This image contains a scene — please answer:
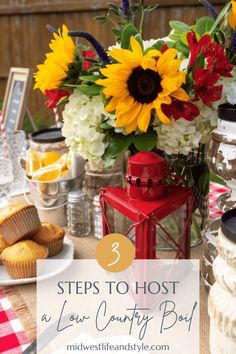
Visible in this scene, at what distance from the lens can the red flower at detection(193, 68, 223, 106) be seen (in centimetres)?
77

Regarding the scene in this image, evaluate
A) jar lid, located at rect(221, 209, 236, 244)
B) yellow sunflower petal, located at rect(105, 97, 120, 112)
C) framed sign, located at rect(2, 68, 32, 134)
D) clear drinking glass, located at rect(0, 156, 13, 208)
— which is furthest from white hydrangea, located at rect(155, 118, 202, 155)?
framed sign, located at rect(2, 68, 32, 134)

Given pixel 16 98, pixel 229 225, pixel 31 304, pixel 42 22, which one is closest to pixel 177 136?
pixel 229 225

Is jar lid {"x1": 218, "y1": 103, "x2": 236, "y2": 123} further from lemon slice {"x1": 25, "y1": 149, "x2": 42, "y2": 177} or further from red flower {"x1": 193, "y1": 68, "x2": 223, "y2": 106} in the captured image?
lemon slice {"x1": 25, "y1": 149, "x2": 42, "y2": 177}

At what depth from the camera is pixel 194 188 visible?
1046 millimetres

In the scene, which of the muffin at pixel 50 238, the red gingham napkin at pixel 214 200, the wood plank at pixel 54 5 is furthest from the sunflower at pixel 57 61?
the wood plank at pixel 54 5

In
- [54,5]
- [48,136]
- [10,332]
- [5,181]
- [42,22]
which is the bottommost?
[10,332]

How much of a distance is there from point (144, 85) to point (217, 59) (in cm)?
13

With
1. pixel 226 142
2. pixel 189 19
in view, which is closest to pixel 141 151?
pixel 226 142

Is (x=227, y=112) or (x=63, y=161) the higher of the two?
(x=227, y=112)

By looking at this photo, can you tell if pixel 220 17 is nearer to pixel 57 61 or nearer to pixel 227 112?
pixel 227 112

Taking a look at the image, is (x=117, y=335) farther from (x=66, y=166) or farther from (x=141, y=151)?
(x=66, y=166)

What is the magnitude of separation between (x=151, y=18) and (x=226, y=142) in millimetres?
3247

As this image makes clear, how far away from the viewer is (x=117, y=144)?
86cm

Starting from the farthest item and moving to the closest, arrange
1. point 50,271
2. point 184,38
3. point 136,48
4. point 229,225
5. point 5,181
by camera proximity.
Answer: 1. point 5,181
2. point 50,271
3. point 184,38
4. point 136,48
5. point 229,225
